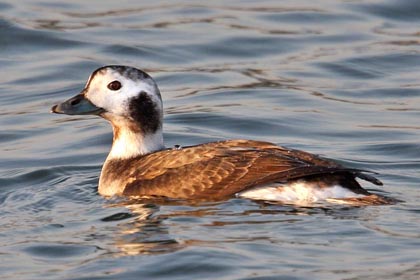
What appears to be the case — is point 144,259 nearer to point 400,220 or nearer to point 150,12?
point 400,220

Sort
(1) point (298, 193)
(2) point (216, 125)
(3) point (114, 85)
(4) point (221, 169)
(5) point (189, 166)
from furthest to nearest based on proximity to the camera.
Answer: (2) point (216, 125)
(3) point (114, 85)
(5) point (189, 166)
(4) point (221, 169)
(1) point (298, 193)

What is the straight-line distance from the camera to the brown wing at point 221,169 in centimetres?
1002

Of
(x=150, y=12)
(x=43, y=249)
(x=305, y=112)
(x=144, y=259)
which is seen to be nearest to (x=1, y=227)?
(x=43, y=249)

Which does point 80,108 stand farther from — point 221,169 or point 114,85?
point 221,169

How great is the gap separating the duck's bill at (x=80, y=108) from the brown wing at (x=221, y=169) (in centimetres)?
75

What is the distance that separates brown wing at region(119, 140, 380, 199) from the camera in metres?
10.0

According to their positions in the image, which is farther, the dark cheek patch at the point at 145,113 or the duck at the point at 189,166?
the dark cheek patch at the point at 145,113

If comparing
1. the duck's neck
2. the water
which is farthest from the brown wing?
the duck's neck

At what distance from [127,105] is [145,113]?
0.49ft

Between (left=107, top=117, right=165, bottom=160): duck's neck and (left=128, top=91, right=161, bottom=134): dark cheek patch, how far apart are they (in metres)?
0.04

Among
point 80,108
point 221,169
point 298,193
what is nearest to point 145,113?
point 80,108

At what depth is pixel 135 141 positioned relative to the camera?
36.3 ft

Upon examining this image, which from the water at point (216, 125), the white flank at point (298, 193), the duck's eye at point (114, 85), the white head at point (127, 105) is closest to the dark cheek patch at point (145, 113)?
the white head at point (127, 105)

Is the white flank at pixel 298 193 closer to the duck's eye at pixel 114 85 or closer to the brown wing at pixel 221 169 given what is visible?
the brown wing at pixel 221 169
